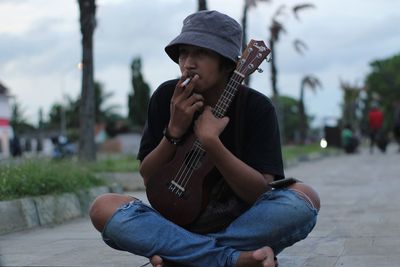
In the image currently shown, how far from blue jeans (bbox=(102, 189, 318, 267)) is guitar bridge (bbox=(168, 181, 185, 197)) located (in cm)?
15

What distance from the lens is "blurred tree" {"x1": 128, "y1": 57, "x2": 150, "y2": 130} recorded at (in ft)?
246

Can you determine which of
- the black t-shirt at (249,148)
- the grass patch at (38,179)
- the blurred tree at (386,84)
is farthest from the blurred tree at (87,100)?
the blurred tree at (386,84)

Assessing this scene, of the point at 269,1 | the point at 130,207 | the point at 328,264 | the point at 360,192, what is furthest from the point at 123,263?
the point at 269,1

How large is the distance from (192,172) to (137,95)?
72.0 metres

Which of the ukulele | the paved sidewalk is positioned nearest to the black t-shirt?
the ukulele

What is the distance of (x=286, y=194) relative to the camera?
11.2ft

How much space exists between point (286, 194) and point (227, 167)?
0.39 m

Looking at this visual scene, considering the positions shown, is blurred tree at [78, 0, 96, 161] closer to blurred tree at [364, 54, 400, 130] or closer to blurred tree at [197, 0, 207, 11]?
blurred tree at [197, 0, 207, 11]

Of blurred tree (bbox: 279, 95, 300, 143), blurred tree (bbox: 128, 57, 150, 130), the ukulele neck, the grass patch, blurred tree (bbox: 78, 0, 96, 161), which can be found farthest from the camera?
blurred tree (bbox: 279, 95, 300, 143)

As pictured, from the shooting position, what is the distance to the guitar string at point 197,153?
11.2 feet

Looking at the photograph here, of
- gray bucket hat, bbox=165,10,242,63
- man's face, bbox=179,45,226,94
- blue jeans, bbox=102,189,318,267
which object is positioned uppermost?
gray bucket hat, bbox=165,10,242,63

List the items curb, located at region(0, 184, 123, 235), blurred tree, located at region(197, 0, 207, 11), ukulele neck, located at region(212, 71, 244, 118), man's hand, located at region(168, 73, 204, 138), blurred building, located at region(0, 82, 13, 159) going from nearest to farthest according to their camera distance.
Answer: man's hand, located at region(168, 73, 204, 138) < ukulele neck, located at region(212, 71, 244, 118) < curb, located at region(0, 184, 123, 235) < blurred tree, located at region(197, 0, 207, 11) < blurred building, located at region(0, 82, 13, 159)

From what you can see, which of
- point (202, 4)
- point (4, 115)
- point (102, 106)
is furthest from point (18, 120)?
point (202, 4)

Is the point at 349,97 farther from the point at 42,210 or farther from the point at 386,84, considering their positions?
the point at 42,210
